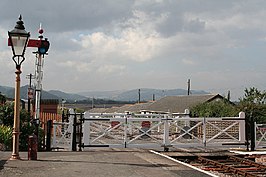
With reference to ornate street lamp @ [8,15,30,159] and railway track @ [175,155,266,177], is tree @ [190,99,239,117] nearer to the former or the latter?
railway track @ [175,155,266,177]

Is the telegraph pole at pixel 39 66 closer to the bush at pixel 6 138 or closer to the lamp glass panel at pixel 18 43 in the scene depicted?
the bush at pixel 6 138

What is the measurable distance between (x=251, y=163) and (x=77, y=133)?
21.0ft

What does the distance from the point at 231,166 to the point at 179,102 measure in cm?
3999

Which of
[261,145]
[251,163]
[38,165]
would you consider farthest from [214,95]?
[38,165]

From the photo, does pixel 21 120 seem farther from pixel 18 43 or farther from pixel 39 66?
pixel 18 43

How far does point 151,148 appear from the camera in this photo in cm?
1564

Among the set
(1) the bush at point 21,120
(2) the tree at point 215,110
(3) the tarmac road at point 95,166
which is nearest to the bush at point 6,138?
(1) the bush at point 21,120

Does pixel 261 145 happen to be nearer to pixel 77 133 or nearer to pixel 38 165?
pixel 77 133

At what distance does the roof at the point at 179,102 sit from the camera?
154 ft

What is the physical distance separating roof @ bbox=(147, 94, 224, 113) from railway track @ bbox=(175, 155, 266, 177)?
3151cm

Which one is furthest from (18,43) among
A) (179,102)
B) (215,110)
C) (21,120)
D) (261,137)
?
(179,102)

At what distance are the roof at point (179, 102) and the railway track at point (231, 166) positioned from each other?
3151 centimetres

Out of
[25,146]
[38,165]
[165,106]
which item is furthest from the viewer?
[165,106]

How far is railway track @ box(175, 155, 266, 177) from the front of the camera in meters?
11.7
